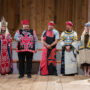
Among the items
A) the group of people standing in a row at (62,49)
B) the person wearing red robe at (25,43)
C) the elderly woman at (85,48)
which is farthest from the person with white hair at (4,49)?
the elderly woman at (85,48)

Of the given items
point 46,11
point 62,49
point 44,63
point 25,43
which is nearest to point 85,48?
point 62,49

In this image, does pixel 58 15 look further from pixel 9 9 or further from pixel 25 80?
pixel 25 80

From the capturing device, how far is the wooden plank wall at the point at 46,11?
20.8ft

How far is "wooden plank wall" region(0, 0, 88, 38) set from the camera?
6.35 meters

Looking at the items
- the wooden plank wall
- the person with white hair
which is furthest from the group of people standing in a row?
the wooden plank wall

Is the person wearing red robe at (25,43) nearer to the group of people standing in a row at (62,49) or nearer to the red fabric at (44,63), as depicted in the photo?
the group of people standing in a row at (62,49)

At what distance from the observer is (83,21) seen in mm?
6316

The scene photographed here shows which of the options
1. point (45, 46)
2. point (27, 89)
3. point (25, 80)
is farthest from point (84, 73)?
point (27, 89)

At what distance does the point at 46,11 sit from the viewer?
21.0 feet

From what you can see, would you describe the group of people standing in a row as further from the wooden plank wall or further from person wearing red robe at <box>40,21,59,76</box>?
the wooden plank wall

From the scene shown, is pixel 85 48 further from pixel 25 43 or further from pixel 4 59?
pixel 4 59

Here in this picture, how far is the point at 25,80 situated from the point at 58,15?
255 cm

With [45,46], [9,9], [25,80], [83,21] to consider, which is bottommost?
[25,80]

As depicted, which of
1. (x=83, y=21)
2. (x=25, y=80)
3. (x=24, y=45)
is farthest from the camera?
(x=83, y=21)
